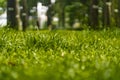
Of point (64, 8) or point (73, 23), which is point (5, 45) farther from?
point (73, 23)

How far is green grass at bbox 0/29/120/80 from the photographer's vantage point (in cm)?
295

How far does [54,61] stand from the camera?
4.93 m

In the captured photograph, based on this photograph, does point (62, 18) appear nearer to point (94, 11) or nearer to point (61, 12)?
point (61, 12)

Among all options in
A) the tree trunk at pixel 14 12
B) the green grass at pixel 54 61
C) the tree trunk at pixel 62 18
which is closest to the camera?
the green grass at pixel 54 61

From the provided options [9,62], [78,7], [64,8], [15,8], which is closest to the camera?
[9,62]

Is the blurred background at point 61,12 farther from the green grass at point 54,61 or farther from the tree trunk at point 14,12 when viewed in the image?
the green grass at point 54,61

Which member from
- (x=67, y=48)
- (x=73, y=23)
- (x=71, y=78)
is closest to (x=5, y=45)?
(x=67, y=48)

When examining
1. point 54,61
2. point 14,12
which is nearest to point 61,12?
point 14,12

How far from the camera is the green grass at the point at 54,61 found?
116 inches

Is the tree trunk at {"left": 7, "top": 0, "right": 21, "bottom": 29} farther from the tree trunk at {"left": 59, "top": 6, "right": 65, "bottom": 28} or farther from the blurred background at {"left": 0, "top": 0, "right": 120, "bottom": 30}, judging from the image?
the tree trunk at {"left": 59, "top": 6, "right": 65, "bottom": 28}

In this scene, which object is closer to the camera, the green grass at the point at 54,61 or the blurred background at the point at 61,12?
the green grass at the point at 54,61

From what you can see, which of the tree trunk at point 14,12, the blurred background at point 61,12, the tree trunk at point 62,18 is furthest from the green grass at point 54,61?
the tree trunk at point 62,18

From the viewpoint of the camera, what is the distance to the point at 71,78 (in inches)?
113

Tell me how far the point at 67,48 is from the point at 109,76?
14.5 ft
